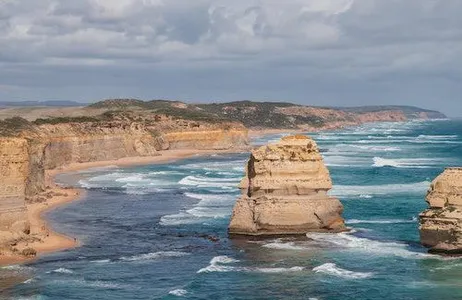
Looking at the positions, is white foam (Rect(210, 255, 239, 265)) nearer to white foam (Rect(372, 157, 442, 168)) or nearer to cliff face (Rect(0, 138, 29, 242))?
cliff face (Rect(0, 138, 29, 242))

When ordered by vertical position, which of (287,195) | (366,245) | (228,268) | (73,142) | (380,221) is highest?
(73,142)

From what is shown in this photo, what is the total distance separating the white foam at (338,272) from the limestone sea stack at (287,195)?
630 centimetres

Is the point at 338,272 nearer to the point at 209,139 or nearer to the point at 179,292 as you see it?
the point at 179,292

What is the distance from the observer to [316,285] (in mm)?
33625

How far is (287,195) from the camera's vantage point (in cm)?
4291

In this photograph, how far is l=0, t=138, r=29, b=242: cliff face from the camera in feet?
132

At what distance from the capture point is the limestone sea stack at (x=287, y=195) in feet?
140

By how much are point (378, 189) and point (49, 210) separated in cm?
2724

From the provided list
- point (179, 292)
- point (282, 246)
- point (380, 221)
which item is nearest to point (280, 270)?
point (282, 246)

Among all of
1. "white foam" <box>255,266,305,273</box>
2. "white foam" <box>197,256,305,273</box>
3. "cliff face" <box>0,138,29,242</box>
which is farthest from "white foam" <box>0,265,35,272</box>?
"white foam" <box>255,266,305,273</box>

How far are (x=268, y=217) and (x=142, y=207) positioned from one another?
19.8 metres

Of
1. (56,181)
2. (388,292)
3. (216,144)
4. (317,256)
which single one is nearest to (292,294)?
(388,292)

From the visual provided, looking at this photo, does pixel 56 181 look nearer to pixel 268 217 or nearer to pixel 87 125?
pixel 87 125

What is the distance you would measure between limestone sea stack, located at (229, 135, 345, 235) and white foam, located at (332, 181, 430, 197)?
20.6 meters
